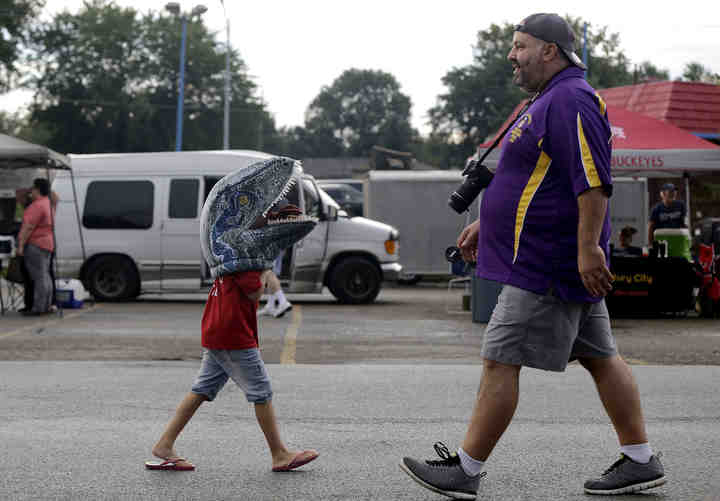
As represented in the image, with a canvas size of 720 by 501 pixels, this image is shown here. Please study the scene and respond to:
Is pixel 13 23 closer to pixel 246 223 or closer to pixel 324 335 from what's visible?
pixel 324 335

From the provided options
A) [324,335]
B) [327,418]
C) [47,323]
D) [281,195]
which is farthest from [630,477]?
[47,323]

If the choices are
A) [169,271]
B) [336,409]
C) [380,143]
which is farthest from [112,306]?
[380,143]

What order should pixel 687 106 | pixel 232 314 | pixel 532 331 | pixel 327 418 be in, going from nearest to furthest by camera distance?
pixel 532 331, pixel 232 314, pixel 327 418, pixel 687 106

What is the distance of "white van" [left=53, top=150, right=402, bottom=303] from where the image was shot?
17297mm

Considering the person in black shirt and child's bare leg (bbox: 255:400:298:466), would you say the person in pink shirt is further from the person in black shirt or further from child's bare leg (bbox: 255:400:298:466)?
child's bare leg (bbox: 255:400:298:466)

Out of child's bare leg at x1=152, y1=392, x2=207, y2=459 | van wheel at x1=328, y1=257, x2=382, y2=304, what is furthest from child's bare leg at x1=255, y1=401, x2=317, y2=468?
van wheel at x1=328, y1=257, x2=382, y2=304

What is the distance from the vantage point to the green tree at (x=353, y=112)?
393 ft

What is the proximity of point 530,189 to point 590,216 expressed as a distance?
281 millimetres

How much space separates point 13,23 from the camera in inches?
1735

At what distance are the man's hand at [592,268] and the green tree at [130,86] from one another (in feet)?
182

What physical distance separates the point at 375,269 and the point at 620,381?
1290cm

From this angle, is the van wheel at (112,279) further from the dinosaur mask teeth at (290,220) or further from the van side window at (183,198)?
the dinosaur mask teeth at (290,220)

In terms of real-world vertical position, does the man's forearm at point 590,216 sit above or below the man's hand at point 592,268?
above

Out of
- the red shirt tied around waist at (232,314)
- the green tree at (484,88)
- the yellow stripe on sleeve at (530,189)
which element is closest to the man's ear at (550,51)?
the yellow stripe on sleeve at (530,189)
